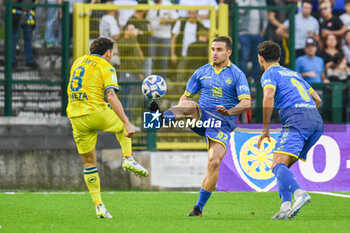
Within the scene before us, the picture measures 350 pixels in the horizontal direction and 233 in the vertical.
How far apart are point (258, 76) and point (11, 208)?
636 centimetres

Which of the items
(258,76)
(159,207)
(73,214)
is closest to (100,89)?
(73,214)

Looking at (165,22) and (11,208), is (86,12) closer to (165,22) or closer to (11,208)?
(165,22)

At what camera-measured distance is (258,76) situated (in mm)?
16391

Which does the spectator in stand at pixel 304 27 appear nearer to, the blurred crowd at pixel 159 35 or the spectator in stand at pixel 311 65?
the spectator in stand at pixel 311 65

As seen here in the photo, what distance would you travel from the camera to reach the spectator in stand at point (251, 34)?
1630 centimetres

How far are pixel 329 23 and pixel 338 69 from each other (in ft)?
3.28

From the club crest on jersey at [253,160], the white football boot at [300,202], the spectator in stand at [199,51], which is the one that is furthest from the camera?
the spectator in stand at [199,51]

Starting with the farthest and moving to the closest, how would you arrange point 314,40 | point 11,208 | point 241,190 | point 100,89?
1. point 314,40
2. point 241,190
3. point 11,208
4. point 100,89

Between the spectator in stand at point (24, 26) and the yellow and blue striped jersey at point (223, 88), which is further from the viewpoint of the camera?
the spectator in stand at point (24, 26)

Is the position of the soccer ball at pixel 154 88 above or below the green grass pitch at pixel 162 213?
above

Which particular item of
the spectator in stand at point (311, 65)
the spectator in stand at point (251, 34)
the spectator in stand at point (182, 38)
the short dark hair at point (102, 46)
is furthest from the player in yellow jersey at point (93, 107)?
the spectator in stand at point (311, 65)

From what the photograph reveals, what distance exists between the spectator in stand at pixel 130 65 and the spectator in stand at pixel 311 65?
Result: 10.3ft

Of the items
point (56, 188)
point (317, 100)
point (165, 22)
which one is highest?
point (165, 22)

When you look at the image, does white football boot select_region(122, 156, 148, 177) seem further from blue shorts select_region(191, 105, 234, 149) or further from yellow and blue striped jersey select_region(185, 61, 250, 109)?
yellow and blue striped jersey select_region(185, 61, 250, 109)
